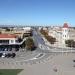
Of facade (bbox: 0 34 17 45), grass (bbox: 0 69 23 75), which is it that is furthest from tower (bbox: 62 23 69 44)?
grass (bbox: 0 69 23 75)

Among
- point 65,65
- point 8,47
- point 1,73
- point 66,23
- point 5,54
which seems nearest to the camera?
point 1,73

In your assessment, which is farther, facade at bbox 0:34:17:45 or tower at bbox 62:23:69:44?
tower at bbox 62:23:69:44

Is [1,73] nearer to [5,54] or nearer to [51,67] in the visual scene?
[51,67]

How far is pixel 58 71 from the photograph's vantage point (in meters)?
37.5

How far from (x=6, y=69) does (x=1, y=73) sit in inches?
125

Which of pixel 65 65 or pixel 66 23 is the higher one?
pixel 66 23

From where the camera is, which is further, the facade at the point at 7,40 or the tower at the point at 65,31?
the tower at the point at 65,31

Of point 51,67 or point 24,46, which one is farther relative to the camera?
point 24,46

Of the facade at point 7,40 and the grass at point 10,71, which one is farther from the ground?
the facade at point 7,40

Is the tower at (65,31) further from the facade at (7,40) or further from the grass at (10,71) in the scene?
the grass at (10,71)

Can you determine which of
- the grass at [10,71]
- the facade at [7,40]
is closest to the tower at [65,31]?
the facade at [7,40]

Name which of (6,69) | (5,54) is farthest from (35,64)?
(5,54)

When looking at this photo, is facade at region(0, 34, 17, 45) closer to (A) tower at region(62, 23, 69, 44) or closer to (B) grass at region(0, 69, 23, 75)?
(A) tower at region(62, 23, 69, 44)

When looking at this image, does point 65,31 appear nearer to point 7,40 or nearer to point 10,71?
point 7,40
